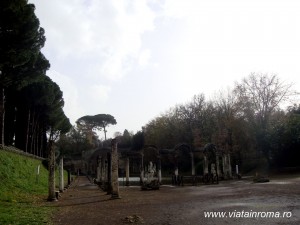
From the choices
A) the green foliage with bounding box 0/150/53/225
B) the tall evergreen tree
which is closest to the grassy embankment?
the green foliage with bounding box 0/150/53/225

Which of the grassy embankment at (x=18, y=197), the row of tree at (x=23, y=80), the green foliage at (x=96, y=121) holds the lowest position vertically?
the grassy embankment at (x=18, y=197)

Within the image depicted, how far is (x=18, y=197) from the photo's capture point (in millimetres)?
16406

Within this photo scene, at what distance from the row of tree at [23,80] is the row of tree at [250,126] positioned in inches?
770

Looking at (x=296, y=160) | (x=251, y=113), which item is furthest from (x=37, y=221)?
(x=251, y=113)

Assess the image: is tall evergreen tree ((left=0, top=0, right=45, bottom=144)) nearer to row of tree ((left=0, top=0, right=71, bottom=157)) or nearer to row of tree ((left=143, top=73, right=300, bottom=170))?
row of tree ((left=0, top=0, right=71, bottom=157))

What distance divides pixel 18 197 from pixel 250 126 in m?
31.6

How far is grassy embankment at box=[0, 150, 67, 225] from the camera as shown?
33.0 ft

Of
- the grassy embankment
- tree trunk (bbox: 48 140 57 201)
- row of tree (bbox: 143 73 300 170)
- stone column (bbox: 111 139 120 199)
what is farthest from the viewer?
row of tree (bbox: 143 73 300 170)

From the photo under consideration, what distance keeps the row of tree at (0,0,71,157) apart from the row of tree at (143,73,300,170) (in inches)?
770

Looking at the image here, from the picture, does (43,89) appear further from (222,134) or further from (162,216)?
(162,216)

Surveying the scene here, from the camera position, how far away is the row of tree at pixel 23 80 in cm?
2114

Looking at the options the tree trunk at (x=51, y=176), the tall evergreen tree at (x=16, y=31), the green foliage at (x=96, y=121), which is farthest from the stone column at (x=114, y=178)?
the green foliage at (x=96, y=121)

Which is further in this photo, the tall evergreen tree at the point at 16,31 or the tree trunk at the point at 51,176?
the tall evergreen tree at the point at 16,31

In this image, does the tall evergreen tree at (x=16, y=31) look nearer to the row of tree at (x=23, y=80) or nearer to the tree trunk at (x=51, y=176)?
the row of tree at (x=23, y=80)
